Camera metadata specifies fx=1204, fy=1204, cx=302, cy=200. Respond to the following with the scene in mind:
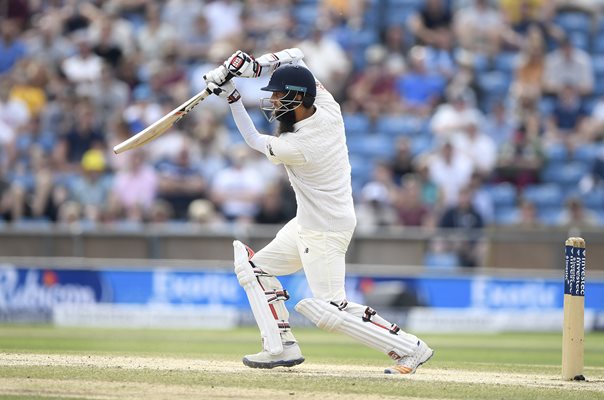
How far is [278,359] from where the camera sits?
832 centimetres

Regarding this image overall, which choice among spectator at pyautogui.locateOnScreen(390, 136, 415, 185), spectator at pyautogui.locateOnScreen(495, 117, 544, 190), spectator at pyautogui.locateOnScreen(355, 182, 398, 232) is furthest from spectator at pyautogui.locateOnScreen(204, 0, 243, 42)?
spectator at pyautogui.locateOnScreen(495, 117, 544, 190)

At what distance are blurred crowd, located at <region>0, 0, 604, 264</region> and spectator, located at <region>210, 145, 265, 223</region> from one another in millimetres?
25

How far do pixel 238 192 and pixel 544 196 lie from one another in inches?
162

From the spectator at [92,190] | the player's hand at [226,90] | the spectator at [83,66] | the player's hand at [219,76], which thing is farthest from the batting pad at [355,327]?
the spectator at [83,66]

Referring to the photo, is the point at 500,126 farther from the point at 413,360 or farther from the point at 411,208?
the point at 413,360

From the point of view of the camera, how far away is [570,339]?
8.05 meters

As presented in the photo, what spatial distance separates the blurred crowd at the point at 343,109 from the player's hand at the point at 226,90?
7.22m

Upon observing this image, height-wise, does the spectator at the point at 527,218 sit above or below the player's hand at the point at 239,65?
below

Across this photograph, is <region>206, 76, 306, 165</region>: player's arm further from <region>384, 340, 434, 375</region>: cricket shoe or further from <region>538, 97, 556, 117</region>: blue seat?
<region>538, 97, 556, 117</region>: blue seat

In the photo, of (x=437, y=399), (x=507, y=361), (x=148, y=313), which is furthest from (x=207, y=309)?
(x=437, y=399)

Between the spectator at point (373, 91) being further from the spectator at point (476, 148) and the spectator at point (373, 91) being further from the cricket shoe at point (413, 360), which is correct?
the cricket shoe at point (413, 360)

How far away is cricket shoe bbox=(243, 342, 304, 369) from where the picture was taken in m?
8.32

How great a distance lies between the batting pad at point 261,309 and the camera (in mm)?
8195

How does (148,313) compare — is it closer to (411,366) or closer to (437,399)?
(411,366)
